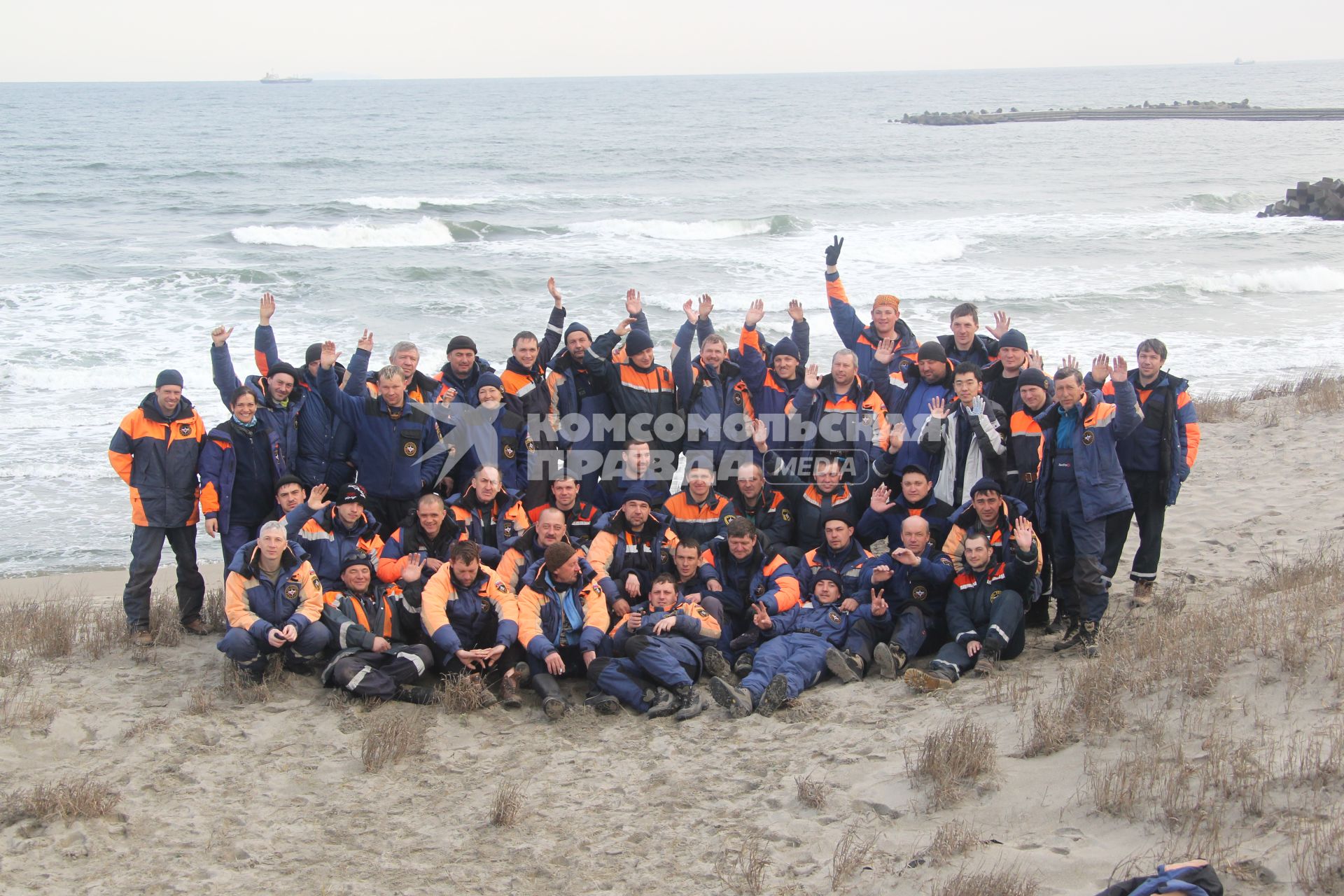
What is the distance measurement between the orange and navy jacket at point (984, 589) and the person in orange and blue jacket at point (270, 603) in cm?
438

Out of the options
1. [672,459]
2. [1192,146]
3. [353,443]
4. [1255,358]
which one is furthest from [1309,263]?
[1192,146]

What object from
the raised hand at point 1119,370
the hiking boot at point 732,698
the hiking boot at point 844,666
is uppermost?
the raised hand at point 1119,370

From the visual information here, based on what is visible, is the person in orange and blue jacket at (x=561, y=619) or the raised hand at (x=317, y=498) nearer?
the person in orange and blue jacket at (x=561, y=619)

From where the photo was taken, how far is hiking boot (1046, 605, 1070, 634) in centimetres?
761

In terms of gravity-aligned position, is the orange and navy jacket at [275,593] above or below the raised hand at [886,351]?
below

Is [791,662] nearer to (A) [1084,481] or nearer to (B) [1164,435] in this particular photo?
(A) [1084,481]

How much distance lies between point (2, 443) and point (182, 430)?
341 inches

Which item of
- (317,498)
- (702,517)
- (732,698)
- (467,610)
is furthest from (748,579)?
(317,498)

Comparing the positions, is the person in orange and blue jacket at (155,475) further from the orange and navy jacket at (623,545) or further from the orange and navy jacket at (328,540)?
the orange and navy jacket at (623,545)

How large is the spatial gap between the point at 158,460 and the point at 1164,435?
24.0 feet

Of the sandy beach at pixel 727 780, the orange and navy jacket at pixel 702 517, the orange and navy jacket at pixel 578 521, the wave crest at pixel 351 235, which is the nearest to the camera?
the sandy beach at pixel 727 780

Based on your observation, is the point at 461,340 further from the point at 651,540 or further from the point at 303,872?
the point at 303,872

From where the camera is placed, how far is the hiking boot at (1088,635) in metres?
7.03

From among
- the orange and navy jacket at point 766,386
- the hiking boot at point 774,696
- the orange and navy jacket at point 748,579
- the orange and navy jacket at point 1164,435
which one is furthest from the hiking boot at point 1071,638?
the orange and navy jacket at point 766,386
